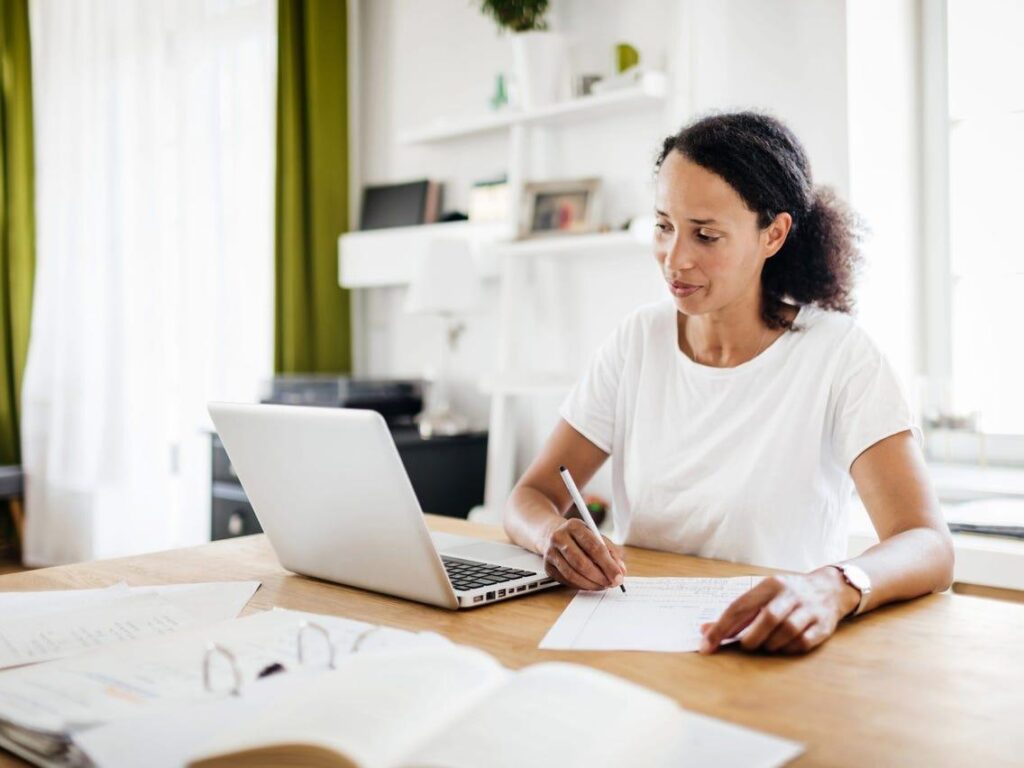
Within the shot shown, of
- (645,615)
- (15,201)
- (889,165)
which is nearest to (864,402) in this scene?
(645,615)

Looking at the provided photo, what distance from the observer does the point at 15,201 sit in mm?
4227

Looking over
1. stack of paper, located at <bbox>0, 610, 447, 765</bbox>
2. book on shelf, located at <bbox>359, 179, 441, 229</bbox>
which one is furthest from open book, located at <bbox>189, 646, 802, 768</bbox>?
book on shelf, located at <bbox>359, 179, 441, 229</bbox>

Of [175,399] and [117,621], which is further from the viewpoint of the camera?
[175,399]

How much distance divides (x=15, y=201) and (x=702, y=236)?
3.64 m

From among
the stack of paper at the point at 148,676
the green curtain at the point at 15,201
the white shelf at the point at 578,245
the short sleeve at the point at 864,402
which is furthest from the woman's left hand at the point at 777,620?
the green curtain at the point at 15,201

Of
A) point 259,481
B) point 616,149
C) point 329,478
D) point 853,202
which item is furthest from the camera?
point 616,149

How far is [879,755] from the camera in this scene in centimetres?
69

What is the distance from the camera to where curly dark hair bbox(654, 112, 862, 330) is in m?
1.48

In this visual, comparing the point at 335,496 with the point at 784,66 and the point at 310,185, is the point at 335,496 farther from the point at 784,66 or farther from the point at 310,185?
the point at 310,185

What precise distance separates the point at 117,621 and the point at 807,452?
0.95 metres

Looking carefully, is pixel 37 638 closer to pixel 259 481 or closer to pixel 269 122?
pixel 259 481

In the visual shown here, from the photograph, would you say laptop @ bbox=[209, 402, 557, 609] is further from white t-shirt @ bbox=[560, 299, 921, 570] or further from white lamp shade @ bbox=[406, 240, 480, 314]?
white lamp shade @ bbox=[406, 240, 480, 314]

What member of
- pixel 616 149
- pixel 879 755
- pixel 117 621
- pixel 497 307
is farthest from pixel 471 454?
pixel 879 755

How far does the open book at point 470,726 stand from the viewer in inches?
23.2
